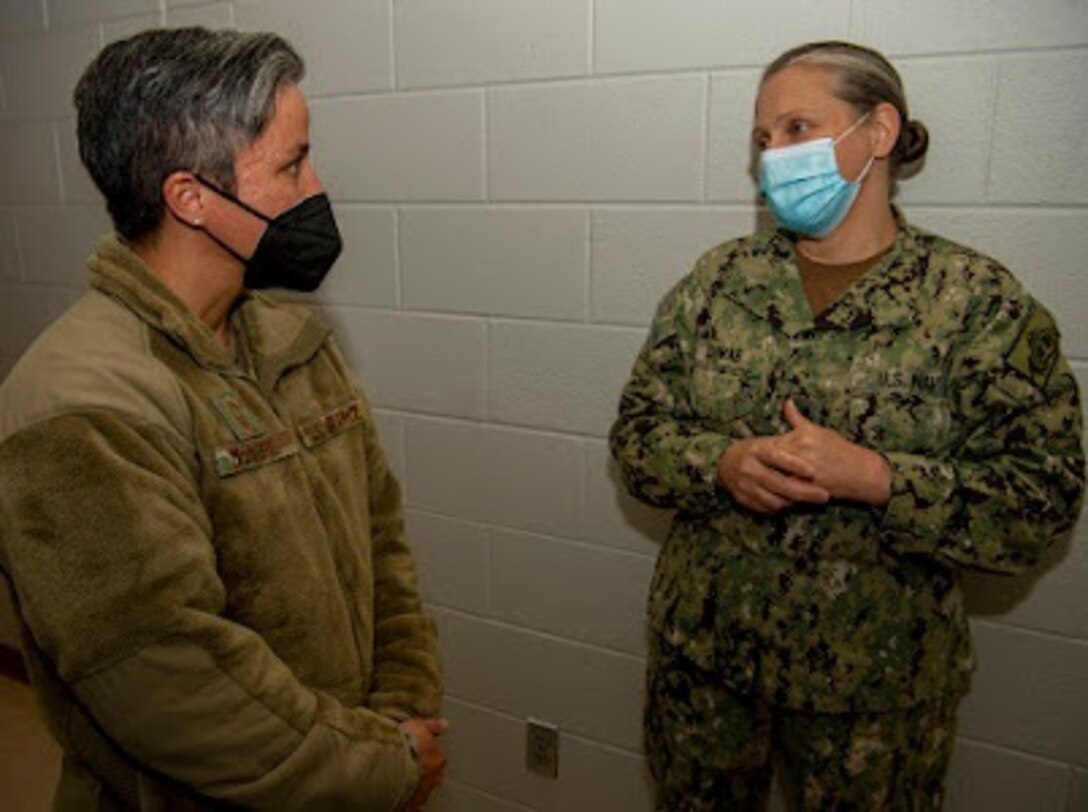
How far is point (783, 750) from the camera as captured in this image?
143 centimetres

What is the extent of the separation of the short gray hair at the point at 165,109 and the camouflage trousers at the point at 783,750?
106 cm

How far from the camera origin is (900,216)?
136cm

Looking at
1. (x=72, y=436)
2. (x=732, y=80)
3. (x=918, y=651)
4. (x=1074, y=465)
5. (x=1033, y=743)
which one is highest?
(x=732, y=80)

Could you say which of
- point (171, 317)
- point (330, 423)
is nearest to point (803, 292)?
point (330, 423)

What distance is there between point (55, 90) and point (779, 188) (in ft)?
6.73

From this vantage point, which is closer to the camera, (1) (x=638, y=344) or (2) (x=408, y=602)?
(2) (x=408, y=602)

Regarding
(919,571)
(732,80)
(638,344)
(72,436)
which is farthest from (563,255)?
(72,436)

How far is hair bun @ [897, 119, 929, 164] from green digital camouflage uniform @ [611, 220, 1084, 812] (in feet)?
0.43

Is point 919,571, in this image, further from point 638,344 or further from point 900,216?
point 638,344

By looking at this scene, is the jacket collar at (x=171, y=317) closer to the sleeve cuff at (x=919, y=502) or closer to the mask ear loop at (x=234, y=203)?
the mask ear loop at (x=234, y=203)

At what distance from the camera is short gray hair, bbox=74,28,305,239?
993 mm

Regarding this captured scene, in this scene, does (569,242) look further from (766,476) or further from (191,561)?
(191,561)

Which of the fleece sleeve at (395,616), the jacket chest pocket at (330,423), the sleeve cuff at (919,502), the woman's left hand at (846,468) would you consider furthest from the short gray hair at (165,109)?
the sleeve cuff at (919,502)

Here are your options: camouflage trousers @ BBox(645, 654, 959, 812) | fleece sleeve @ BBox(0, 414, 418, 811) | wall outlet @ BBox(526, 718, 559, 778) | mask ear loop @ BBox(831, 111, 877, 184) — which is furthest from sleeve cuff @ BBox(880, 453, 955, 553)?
wall outlet @ BBox(526, 718, 559, 778)
